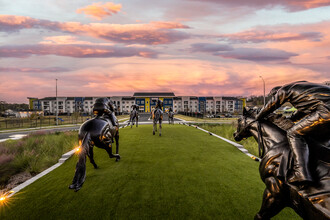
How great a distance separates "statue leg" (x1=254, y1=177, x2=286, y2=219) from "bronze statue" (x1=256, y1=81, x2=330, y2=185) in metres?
0.36

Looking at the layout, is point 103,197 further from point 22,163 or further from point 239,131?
point 22,163

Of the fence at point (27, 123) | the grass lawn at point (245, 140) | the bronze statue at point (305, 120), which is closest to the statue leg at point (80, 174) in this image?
the bronze statue at point (305, 120)

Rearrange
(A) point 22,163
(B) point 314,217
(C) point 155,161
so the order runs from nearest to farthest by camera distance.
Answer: (B) point 314,217 → (C) point 155,161 → (A) point 22,163

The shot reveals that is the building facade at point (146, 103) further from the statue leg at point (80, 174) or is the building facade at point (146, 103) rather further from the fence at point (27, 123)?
the statue leg at point (80, 174)

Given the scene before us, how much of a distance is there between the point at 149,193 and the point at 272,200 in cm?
271

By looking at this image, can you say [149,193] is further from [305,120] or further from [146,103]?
[146,103]

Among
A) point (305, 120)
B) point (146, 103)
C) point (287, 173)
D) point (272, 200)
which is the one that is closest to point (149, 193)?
point (272, 200)

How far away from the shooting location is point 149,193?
426 cm

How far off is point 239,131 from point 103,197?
11.2 feet

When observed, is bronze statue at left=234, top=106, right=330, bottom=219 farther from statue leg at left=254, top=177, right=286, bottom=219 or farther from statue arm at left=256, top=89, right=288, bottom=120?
statue arm at left=256, top=89, right=288, bottom=120

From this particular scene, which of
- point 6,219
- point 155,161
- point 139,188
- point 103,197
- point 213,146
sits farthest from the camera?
point 213,146

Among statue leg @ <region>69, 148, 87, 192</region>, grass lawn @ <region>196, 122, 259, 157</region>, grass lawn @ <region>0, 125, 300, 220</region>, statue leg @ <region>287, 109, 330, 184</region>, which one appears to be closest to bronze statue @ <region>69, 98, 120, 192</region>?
statue leg @ <region>69, 148, 87, 192</region>

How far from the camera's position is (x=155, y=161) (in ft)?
21.6

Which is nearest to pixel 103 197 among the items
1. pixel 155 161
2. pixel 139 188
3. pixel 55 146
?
pixel 139 188
